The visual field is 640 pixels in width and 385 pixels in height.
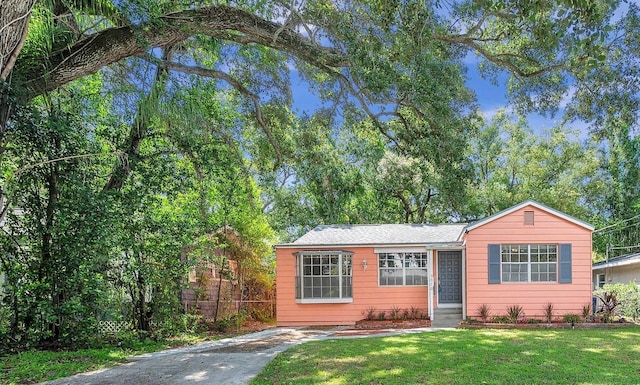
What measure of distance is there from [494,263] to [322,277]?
5239 mm

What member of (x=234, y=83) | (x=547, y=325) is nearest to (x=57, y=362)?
(x=234, y=83)

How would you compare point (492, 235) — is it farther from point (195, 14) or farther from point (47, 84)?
point (47, 84)

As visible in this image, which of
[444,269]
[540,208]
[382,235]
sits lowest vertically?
[444,269]

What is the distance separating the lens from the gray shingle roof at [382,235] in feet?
45.7

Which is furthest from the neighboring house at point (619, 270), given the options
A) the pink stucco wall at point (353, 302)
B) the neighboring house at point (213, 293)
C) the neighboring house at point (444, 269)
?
the neighboring house at point (213, 293)

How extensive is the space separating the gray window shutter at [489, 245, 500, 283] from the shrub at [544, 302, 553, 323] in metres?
1.50

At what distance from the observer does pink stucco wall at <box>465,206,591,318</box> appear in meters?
12.8

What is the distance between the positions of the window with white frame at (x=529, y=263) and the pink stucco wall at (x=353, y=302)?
2.57 metres

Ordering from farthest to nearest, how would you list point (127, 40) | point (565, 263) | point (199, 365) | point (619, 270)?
point (619, 270), point (565, 263), point (199, 365), point (127, 40)

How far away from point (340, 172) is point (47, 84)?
1358 cm

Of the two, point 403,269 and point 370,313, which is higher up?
point 403,269

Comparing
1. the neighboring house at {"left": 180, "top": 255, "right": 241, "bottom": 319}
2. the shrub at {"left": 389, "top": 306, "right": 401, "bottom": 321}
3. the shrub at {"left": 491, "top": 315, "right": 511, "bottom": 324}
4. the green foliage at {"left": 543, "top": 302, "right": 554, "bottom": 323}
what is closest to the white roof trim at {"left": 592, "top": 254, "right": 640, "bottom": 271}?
the green foliage at {"left": 543, "top": 302, "right": 554, "bottom": 323}

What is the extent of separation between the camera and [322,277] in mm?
13773

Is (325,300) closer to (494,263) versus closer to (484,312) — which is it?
(484,312)
